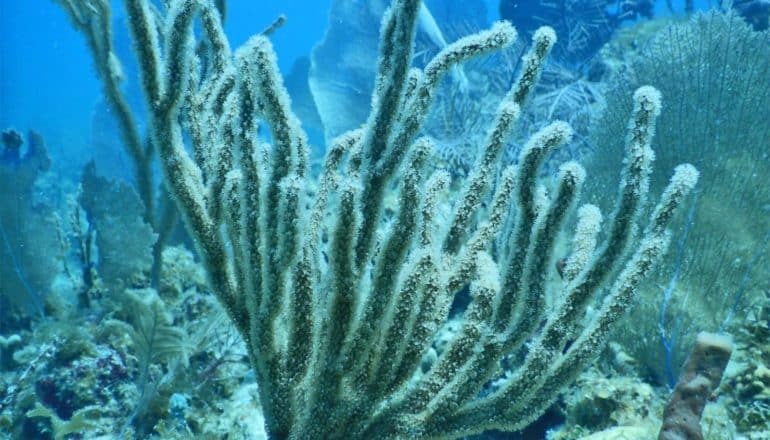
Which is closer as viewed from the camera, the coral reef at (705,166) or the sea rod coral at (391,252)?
the sea rod coral at (391,252)

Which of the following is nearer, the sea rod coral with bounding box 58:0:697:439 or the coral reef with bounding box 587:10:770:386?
the sea rod coral with bounding box 58:0:697:439

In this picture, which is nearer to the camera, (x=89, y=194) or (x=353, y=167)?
(x=353, y=167)

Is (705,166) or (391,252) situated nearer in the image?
(391,252)

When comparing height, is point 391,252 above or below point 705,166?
below

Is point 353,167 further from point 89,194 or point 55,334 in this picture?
point 89,194

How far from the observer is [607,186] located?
4734 mm

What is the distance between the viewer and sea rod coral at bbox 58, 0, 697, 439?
166 centimetres

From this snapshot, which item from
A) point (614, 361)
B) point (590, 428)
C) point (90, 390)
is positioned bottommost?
point (590, 428)

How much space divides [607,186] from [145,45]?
13.0 feet

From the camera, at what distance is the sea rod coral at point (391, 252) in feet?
5.45

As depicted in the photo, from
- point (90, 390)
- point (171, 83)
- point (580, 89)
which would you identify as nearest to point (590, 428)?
point (171, 83)

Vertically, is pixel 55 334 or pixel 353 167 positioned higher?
pixel 55 334

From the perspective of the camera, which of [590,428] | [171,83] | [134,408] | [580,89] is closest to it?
[171,83]

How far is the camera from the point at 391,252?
1.67m
